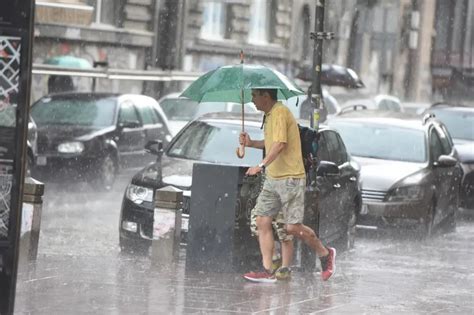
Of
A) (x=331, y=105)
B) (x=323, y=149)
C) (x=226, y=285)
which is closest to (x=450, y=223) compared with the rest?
(x=323, y=149)

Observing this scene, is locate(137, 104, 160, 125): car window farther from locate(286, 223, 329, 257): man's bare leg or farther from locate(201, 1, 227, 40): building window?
locate(201, 1, 227, 40): building window

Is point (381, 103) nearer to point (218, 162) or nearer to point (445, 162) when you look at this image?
point (445, 162)

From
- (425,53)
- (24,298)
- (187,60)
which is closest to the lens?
(24,298)

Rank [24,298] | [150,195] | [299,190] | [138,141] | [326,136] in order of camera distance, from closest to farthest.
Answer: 1. [24,298]
2. [299,190]
3. [150,195]
4. [326,136]
5. [138,141]

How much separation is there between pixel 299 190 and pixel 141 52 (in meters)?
32.2

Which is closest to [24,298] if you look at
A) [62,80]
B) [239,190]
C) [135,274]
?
[135,274]

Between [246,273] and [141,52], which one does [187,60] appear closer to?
[141,52]

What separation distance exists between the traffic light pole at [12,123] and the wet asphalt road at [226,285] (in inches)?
85.1

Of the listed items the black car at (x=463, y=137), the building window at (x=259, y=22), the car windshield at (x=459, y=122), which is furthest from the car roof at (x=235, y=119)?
the building window at (x=259, y=22)

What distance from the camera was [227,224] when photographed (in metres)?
13.4

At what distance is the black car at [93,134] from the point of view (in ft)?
77.6

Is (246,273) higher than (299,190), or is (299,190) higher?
(299,190)

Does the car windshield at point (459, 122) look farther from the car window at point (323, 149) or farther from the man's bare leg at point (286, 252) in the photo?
the man's bare leg at point (286, 252)

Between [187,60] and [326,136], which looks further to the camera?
[187,60]
